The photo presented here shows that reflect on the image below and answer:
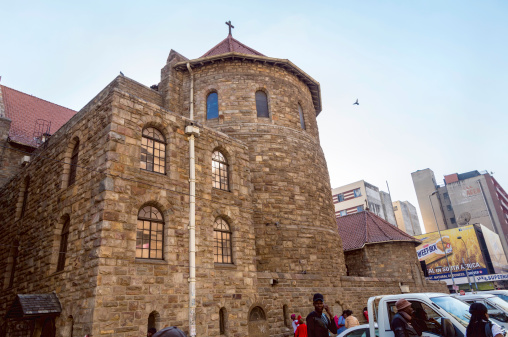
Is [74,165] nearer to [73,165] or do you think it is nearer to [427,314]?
[73,165]

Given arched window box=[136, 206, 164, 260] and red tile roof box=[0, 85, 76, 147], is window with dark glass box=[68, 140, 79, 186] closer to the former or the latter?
arched window box=[136, 206, 164, 260]

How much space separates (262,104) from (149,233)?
10.2 m

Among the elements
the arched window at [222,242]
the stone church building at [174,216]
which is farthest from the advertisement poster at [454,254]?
the arched window at [222,242]

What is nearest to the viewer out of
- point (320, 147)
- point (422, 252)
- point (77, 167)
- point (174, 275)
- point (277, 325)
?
point (174, 275)

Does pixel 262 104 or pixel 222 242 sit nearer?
pixel 222 242

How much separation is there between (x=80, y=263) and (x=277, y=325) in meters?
7.10

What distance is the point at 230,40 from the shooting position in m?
21.8

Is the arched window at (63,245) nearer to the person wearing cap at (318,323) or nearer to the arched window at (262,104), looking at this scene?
the person wearing cap at (318,323)

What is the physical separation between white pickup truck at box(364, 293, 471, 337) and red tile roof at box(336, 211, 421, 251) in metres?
17.8

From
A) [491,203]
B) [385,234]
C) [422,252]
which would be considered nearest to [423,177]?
[491,203]

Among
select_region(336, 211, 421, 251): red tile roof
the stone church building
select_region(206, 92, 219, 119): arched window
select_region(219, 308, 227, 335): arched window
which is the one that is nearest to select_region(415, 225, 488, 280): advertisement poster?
select_region(336, 211, 421, 251): red tile roof

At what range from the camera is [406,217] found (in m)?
67.9

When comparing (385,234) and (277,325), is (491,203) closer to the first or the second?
(385,234)

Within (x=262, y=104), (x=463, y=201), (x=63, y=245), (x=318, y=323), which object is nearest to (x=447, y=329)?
(x=318, y=323)
